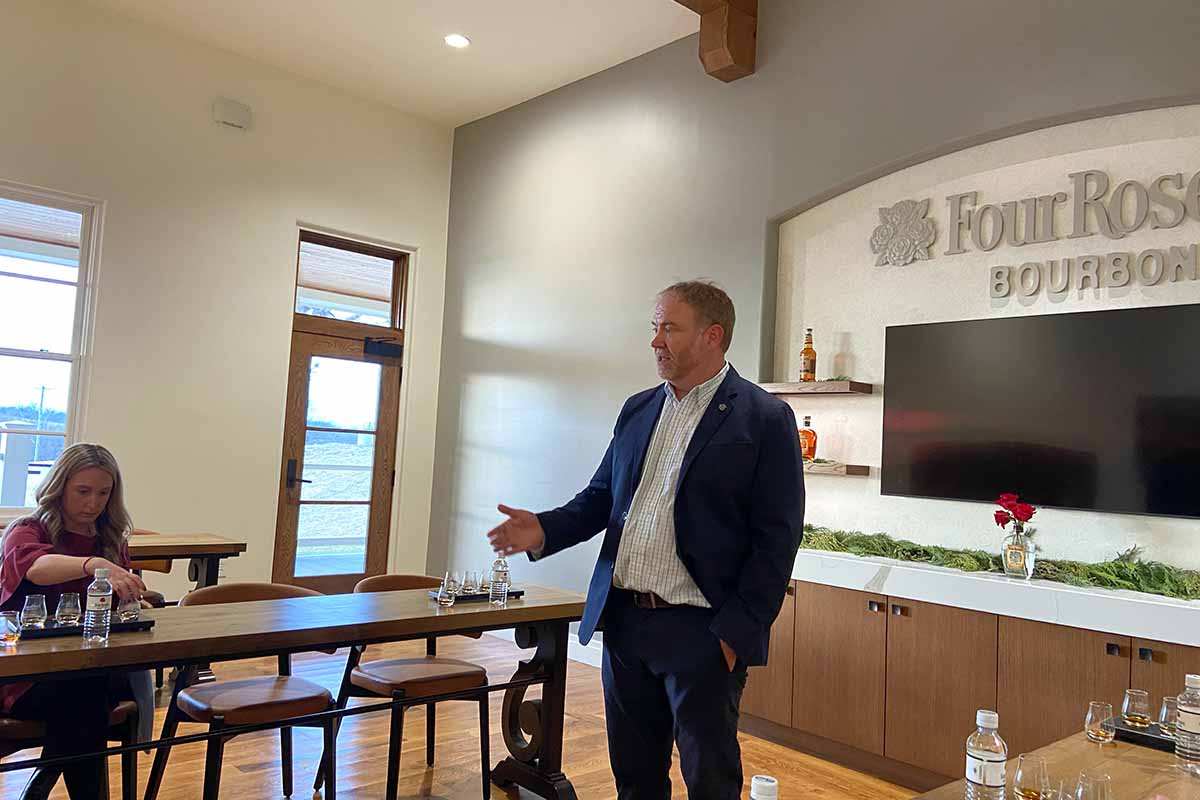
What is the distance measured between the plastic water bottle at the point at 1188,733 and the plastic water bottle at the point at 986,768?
57 centimetres

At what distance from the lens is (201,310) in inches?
239

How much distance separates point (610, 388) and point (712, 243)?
3.78 feet

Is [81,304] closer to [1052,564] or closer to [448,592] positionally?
[448,592]

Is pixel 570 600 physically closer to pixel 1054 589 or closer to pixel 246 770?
pixel 246 770

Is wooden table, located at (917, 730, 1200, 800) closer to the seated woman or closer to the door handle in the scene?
the seated woman

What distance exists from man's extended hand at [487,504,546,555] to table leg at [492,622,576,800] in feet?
3.46

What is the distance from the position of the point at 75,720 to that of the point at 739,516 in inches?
72.0

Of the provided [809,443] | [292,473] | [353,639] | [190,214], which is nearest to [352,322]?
[292,473]

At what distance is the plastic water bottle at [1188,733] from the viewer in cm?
191

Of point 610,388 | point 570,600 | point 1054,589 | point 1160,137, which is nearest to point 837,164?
point 1160,137

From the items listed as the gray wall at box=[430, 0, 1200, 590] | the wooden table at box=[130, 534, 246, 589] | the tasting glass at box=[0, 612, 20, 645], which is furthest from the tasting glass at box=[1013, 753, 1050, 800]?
the wooden table at box=[130, 534, 246, 589]

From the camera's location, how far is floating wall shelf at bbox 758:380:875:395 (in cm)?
443

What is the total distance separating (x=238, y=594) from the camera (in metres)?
3.12

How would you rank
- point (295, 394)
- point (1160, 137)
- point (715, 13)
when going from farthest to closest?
point (295, 394) < point (715, 13) < point (1160, 137)
